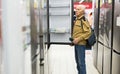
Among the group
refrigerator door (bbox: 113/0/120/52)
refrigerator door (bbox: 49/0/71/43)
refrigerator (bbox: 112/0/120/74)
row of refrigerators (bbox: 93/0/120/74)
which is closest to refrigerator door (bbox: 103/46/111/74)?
row of refrigerators (bbox: 93/0/120/74)

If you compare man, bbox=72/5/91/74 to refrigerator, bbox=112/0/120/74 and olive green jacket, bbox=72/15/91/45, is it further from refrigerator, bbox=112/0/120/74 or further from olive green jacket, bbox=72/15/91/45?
refrigerator, bbox=112/0/120/74

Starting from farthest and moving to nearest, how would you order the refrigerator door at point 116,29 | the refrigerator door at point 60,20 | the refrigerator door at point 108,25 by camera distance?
the refrigerator door at point 60,20 → the refrigerator door at point 108,25 → the refrigerator door at point 116,29

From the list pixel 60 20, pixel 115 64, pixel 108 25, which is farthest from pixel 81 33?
pixel 60 20

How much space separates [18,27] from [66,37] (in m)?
9.32

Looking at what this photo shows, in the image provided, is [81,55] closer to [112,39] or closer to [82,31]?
[82,31]

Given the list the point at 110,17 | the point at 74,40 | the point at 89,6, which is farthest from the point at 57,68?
the point at 89,6

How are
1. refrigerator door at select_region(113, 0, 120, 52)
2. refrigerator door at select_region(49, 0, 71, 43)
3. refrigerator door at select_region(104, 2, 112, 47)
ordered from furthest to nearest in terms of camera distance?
refrigerator door at select_region(49, 0, 71, 43)
refrigerator door at select_region(104, 2, 112, 47)
refrigerator door at select_region(113, 0, 120, 52)

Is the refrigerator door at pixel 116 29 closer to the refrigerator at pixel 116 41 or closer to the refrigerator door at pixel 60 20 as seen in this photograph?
the refrigerator at pixel 116 41

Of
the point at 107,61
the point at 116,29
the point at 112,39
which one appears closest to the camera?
the point at 116,29

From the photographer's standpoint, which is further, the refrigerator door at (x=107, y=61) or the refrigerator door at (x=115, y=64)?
the refrigerator door at (x=107, y=61)

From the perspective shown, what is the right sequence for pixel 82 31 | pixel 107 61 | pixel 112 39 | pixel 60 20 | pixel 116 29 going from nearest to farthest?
pixel 116 29 < pixel 112 39 < pixel 82 31 < pixel 107 61 < pixel 60 20

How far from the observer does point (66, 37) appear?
34.7ft

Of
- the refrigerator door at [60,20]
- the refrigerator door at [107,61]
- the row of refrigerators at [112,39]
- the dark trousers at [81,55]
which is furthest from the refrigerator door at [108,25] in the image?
the refrigerator door at [60,20]

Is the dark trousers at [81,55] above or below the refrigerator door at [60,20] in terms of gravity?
below
